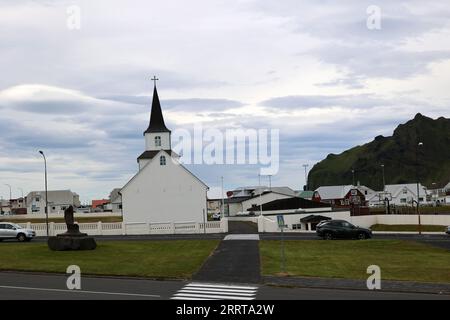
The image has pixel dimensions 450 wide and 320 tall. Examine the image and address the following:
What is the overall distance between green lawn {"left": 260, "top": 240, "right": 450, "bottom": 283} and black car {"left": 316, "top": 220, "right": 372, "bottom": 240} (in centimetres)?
294

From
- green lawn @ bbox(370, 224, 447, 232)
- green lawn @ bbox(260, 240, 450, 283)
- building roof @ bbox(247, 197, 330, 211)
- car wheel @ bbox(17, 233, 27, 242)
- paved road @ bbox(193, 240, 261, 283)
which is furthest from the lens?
building roof @ bbox(247, 197, 330, 211)

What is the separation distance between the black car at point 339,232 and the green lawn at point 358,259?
2943 mm

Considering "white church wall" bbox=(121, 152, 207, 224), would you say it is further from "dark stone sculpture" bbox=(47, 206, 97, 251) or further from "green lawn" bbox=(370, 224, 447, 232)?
"dark stone sculpture" bbox=(47, 206, 97, 251)

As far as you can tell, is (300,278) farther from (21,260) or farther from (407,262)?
(21,260)

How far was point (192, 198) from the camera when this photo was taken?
2744 inches

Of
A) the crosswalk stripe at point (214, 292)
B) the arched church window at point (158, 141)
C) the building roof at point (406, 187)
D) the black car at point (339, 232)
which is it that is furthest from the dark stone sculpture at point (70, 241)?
the building roof at point (406, 187)

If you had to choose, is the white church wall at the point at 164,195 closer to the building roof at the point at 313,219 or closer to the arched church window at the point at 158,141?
the arched church window at the point at 158,141

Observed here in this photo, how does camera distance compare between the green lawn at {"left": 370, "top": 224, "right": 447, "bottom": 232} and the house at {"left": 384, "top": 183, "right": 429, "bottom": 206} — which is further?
the house at {"left": 384, "top": 183, "right": 429, "bottom": 206}

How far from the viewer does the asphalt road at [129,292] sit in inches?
726

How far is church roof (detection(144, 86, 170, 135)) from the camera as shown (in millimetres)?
79188

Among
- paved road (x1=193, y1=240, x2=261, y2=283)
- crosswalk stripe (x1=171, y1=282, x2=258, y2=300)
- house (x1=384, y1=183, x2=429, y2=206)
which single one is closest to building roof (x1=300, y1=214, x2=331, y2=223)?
paved road (x1=193, y1=240, x2=261, y2=283)
